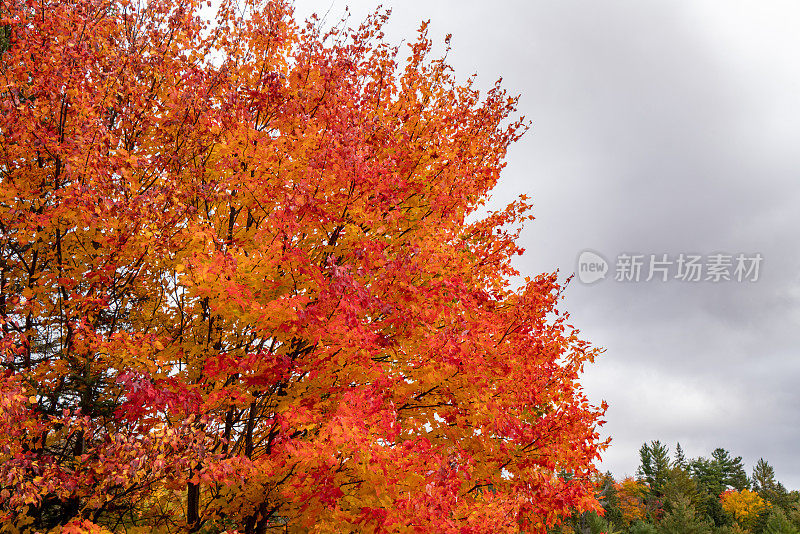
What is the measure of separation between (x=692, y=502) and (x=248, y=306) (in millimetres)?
64830

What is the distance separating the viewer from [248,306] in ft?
20.4

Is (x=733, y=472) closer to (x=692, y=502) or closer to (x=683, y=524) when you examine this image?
(x=692, y=502)

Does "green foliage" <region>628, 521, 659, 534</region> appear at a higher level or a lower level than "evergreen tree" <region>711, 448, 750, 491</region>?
lower

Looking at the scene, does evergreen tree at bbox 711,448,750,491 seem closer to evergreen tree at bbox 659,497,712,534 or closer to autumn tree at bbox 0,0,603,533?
evergreen tree at bbox 659,497,712,534

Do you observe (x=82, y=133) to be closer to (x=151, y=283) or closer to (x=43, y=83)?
(x=43, y=83)

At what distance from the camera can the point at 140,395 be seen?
18.6ft

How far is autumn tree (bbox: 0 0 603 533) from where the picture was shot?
5.99 m

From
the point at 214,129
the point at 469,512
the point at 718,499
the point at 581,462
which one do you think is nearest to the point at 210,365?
the point at 214,129

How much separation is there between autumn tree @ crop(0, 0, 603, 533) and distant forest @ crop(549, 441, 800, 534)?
2056 centimetres

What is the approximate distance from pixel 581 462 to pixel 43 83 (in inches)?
378

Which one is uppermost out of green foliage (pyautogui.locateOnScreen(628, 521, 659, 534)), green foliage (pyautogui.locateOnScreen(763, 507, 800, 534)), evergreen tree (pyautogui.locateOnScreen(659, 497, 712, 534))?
green foliage (pyautogui.locateOnScreen(763, 507, 800, 534))

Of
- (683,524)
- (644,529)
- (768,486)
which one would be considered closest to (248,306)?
(683,524)

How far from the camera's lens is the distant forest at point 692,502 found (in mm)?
37781

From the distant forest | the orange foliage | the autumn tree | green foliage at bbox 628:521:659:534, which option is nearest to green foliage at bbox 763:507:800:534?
the distant forest
